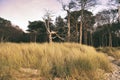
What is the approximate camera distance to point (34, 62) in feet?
20.9

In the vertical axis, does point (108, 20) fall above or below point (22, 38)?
above

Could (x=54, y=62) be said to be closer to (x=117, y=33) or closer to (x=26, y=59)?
(x=26, y=59)

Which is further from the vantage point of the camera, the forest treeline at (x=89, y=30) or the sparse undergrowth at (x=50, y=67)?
the forest treeline at (x=89, y=30)

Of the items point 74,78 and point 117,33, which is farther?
point 117,33

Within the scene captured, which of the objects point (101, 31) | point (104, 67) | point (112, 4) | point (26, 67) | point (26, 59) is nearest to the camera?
point (26, 67)

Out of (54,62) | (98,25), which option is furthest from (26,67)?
(98,25)

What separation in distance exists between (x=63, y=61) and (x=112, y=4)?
20.7 metres

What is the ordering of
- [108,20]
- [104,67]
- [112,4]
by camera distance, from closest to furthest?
[104,67], [112,4], [108,20]

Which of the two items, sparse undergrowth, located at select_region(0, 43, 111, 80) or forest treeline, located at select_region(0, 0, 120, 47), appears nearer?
sparse undergrowth, located at select_region(0, 43, 111, 80)

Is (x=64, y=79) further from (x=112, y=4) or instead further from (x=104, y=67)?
(x=112, y=4)

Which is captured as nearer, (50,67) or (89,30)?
(50,67)

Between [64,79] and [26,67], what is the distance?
123 centimetres

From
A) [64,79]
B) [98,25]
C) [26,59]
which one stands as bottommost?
[64,79]

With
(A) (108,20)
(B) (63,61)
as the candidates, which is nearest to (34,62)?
(B) (63,61)
